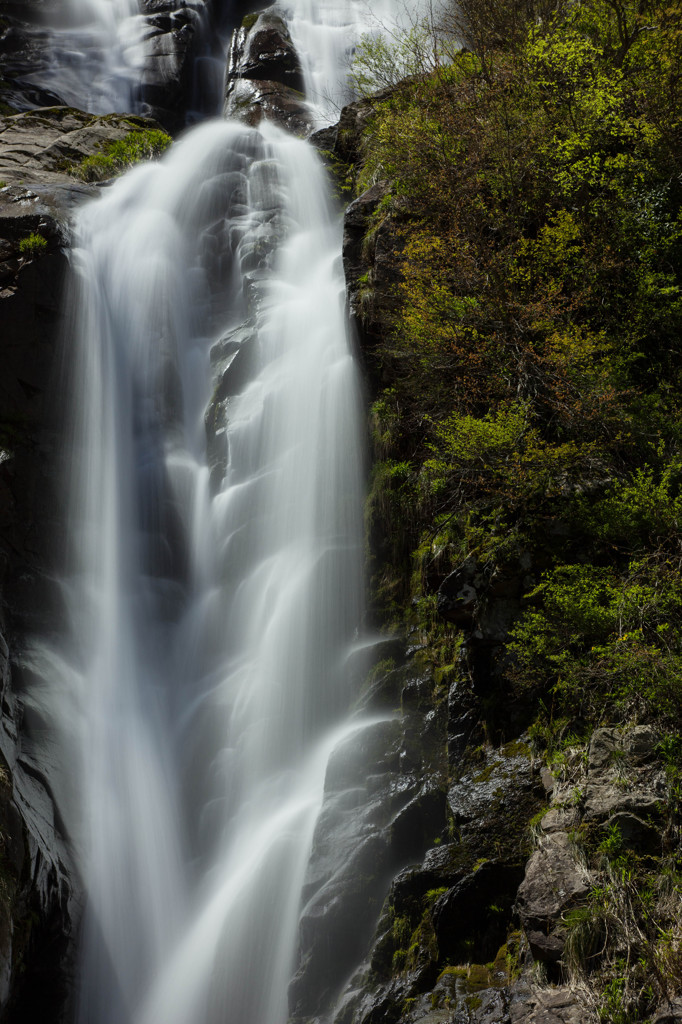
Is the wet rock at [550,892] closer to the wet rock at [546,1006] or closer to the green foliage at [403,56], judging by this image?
the wet rock at [546,1006]

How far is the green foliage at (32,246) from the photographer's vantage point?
1143 cm


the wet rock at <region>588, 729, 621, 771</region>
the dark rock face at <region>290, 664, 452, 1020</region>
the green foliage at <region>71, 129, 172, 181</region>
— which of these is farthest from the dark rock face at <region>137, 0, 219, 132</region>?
the wet rock at <region>588, 729, 621, 771</region>

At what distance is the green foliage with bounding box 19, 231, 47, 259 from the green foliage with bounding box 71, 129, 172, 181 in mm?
5757

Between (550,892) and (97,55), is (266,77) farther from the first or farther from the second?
(550,892)

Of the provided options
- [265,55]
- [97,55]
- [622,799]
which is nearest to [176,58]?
[97,55]

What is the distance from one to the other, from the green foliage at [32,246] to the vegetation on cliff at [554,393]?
220 inches

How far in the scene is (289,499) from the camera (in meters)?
9.81

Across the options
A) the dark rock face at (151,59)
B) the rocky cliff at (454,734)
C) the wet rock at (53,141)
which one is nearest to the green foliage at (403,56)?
the rocky cliff at (454,734)

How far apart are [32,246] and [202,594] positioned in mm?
6480

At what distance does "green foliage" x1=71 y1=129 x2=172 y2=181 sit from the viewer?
16547 millimetres

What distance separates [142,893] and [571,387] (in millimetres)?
6730

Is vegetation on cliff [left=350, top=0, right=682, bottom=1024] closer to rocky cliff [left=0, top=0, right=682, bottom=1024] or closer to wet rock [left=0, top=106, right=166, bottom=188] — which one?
rocky cliff [left=0, top=0, right=682, bottom=1024]

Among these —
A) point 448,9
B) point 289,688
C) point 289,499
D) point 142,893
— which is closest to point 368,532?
point 289,499

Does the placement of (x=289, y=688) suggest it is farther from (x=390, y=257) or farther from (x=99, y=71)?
(x=99, y=71)
